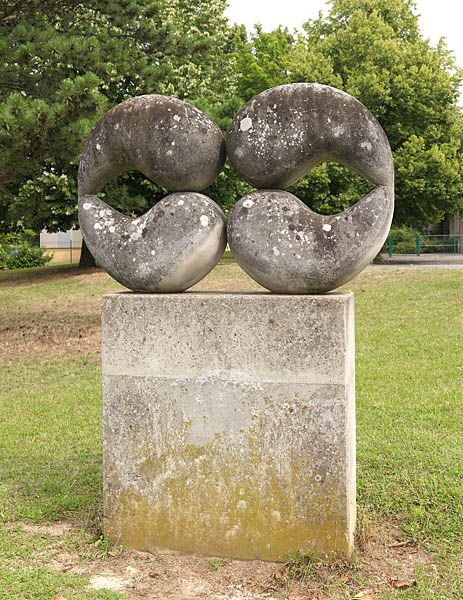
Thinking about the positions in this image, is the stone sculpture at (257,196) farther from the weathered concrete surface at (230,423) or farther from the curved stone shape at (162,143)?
the weathered concrete surface at (230,423)

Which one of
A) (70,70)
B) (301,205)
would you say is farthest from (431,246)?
(301,205)

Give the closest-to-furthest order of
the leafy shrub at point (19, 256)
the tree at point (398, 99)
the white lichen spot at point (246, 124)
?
the white lichen spot at point (246, 124) → the tree at point (398, 99) → the leafy shrub at point (19, 256)

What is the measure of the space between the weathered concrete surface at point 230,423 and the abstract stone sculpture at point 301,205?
17 cm

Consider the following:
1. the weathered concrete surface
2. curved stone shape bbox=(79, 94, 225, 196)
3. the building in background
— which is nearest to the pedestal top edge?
the weathered concrete surface

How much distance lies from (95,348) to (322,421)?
743 cm

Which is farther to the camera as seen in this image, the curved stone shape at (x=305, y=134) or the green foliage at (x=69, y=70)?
the green foliage at (x=69, y=70)

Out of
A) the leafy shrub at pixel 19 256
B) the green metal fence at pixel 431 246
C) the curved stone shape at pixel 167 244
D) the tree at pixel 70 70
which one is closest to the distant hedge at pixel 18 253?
the leafy shrub at pixel 19 256

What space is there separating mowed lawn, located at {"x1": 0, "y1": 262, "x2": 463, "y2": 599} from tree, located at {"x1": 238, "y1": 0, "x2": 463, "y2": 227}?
13135mm

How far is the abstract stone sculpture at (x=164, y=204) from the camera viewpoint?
3771 mm

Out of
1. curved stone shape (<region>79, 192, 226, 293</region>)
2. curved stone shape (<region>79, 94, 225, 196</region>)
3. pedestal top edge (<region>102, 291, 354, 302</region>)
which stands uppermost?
curved stone shape (<region>79, 94, 225, 196</region>)

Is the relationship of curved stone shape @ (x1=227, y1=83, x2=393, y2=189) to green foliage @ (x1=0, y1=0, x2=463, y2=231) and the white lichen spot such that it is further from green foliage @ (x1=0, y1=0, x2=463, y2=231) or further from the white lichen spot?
green foliage @ (x1=0, y1=0, x2=463, y2=231)

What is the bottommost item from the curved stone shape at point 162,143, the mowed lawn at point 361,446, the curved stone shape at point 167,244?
the mowed lawn at point 361,446

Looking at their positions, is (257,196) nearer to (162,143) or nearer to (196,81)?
(162,143)

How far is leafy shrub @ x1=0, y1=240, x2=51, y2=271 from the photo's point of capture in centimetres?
3019
